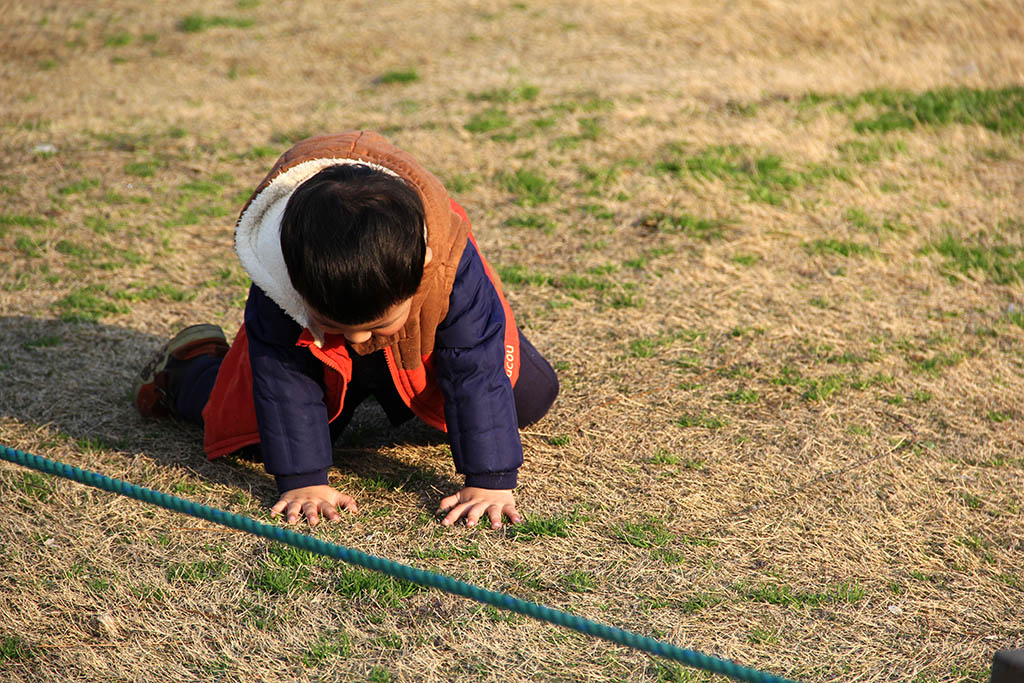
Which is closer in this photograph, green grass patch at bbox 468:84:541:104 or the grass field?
the grass field

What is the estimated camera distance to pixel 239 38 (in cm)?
935

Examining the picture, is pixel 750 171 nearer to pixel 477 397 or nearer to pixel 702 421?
pixel 702 421

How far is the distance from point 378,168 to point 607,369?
5.29 ft

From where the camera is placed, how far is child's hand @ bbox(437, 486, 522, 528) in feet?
9.78

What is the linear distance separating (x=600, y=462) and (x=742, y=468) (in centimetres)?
48

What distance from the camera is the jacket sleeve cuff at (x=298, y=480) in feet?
9.76

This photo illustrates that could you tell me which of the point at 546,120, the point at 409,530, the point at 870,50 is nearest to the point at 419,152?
the point at 546,120

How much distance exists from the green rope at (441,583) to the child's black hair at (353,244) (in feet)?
1.97

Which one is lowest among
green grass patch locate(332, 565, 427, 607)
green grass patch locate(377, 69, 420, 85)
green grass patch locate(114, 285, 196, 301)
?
green grass patch locate(332, 565, 427, 607)

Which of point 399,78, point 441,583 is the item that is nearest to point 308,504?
point 441,583

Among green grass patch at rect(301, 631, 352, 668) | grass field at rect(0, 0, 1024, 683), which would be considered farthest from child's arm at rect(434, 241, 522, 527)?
green grass patch at rect(301, 631, 352, 668)

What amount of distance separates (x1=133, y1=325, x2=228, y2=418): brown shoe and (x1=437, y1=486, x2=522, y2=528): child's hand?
117 centimetres

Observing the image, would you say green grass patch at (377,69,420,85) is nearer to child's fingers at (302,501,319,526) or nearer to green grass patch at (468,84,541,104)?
green grass patch at (468,84,541,104)

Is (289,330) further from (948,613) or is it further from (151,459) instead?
(948,613)
